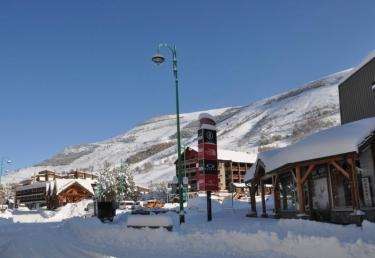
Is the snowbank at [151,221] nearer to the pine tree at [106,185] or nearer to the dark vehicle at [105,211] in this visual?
the dark vehicle at [105,211]

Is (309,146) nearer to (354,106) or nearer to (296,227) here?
(296,227)

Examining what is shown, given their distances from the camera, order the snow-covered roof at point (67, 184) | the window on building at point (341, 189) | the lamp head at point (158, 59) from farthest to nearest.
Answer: the snow-covered roof at point (67, 184)
the lamp head at point (158, 59)
the window on building at point (341, 189)

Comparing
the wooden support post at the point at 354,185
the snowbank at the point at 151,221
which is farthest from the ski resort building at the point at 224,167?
the snowbank at the point at 151,221

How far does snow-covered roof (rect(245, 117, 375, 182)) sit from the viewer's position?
19922mm

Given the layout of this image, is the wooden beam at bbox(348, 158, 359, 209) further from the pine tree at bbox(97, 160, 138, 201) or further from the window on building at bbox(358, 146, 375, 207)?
the pine tree at bbox(97, 160, 138, 201)

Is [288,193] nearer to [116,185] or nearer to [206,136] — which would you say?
[206,136]

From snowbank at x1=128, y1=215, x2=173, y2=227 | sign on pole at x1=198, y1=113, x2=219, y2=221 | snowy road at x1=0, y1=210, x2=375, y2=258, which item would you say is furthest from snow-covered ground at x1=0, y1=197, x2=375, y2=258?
sign on pole at x1=198, y1=113, x2=219, y2=221

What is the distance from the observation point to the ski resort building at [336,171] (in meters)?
19.9

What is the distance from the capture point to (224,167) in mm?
103562

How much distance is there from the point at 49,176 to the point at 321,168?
449ft

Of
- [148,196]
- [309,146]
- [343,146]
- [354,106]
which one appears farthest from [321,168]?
[148,196]

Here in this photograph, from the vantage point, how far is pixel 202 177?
24.4 meters

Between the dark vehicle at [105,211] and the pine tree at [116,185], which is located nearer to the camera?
the dark vehicle at [105,211]

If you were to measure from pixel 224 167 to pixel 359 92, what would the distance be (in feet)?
245
